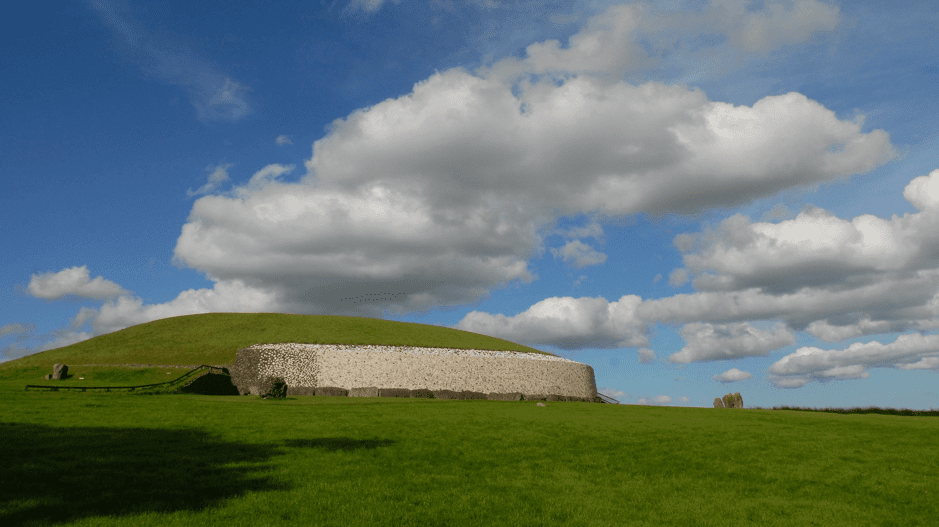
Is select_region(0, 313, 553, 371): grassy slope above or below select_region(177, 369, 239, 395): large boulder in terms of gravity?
above

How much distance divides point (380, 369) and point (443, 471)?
46.9m

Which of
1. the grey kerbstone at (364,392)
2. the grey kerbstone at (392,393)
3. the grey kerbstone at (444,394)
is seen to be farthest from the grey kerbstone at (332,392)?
the grey kerbstone at (444,394)

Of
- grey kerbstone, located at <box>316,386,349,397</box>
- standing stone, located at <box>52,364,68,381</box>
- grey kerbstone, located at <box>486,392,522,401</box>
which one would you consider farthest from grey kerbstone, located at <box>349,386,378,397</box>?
standing stone, located at <box>52,364,68,381</box>

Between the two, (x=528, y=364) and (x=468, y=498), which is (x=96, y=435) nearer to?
(x=468, y=498)

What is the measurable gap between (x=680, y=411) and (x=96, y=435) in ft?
106

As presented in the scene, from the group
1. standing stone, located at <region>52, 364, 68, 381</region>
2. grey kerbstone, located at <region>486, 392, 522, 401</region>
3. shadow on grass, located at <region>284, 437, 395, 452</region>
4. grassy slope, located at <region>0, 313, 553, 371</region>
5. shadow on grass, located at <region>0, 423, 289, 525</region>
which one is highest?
grassy slope, located at <region>0, 313, 553, 371</region>

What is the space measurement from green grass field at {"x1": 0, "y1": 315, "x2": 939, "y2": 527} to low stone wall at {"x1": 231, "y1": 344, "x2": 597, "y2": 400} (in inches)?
1298

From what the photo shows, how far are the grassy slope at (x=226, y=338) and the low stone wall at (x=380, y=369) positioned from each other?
3770 millimetres

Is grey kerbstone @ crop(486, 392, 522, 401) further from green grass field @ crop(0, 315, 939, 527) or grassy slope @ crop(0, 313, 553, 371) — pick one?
green grass field @ crop(0, 315, 939, 527)

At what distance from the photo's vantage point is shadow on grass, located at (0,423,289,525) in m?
10.5

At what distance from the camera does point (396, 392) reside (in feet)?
166

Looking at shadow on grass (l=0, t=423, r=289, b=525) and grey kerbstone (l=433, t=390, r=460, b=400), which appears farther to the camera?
grey kerbstone (l=433, t=390, r=460, b=400)

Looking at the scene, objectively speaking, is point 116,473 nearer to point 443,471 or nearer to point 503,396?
point 443,471

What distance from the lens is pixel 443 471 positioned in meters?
14.9
